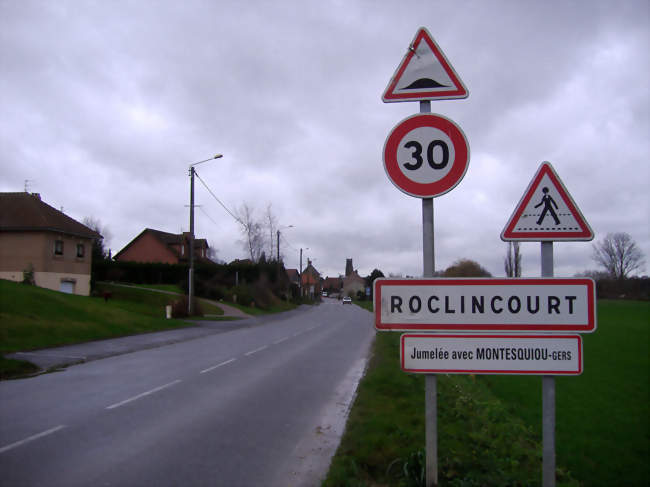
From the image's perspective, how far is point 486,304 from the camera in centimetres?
404

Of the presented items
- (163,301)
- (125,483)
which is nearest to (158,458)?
(125,483)

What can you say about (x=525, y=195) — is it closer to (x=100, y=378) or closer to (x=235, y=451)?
(x=235, y=451)

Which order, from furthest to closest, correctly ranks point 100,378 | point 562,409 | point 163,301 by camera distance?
1. point 163,301
2. point 100,378
3. point 562,409

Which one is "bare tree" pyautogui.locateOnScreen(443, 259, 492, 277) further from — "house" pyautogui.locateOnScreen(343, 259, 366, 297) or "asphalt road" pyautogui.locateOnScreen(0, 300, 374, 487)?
"house" pyautogui.locateOnScreen(343, 259, 366, 297)

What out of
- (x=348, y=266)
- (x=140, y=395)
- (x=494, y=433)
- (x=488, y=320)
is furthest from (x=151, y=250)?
(x=348, y=266)

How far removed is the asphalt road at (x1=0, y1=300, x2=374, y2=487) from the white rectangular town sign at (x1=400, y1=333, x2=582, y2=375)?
2.11m

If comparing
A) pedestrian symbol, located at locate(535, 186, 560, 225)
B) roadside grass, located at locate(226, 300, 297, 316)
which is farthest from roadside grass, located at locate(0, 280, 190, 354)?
roadside grass, located at locate(226, 300, 297, 316)

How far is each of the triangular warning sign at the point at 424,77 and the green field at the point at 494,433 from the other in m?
3.20

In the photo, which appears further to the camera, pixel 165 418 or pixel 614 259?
pixel 614 259

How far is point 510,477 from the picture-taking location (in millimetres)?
4527

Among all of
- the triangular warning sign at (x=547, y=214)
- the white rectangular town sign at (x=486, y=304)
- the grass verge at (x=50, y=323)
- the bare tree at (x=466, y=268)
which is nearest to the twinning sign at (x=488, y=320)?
the white rectangular town sign at (x=486, y=304)

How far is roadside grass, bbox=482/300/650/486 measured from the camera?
5785 millimetres

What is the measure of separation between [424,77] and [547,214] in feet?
4.90

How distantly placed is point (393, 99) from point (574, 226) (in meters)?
1.77
